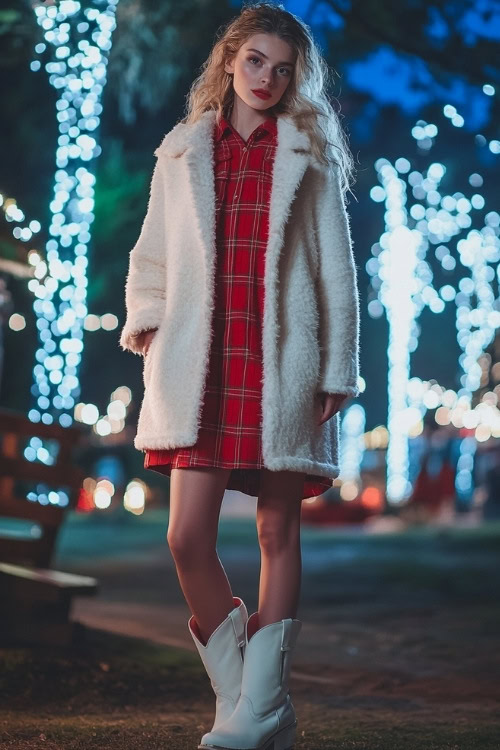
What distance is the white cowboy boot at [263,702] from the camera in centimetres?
258

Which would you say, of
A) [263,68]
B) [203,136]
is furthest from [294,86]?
[203,136]

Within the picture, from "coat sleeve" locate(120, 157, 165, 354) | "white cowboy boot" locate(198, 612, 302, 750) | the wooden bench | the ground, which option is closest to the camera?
"white cowboy boot" locate(198, 612, 302, 750)

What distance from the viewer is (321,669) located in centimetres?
499

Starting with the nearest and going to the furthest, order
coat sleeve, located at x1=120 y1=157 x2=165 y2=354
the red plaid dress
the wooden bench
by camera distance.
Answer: the red plaid dress, coat sleeve, located at x1=120 y1=157 x2=165 y2=354, the wooden bench

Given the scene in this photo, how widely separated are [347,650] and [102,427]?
18.5 metres

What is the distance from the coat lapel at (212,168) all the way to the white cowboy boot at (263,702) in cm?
100

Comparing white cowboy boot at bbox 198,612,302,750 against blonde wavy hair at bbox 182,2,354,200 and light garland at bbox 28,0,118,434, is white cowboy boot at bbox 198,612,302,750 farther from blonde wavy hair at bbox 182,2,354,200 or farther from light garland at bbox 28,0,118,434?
light garland at bbox 28,0,118,434

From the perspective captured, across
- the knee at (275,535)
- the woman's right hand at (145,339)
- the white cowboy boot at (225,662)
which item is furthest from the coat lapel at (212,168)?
the white cowboy boot at (225,662)

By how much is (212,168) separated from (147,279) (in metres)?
0.36

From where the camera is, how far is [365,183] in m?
16.7

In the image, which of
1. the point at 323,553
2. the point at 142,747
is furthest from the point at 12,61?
the point at 323,553

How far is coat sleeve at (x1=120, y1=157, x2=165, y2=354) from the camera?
2793 millimetres

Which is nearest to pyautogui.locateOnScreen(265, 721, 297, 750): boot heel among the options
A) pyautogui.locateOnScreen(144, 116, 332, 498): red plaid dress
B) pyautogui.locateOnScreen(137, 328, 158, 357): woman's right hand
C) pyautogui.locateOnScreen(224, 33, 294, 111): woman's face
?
pyautogui.locateOnScreen(144, 116, 332, 498): red plaid dress

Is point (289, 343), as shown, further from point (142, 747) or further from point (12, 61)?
point (12, 61)
